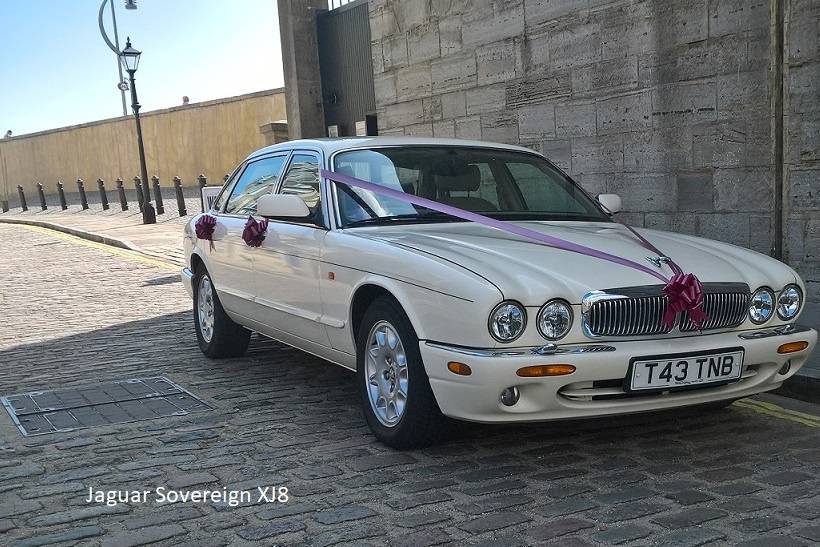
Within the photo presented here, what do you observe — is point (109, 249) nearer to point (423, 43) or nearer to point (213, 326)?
point (423, 43)

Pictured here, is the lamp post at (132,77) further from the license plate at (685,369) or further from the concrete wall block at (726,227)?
the license plate at (685,369)

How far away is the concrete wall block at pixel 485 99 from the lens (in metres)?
11.9

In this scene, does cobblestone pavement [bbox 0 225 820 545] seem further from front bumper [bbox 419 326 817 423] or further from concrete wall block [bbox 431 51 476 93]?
concrete wall block [bbox 431 51 476 93]

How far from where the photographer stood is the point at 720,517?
365cm

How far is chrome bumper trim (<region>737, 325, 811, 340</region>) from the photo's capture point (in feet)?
14.7

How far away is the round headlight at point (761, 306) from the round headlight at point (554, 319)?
103 centimetres

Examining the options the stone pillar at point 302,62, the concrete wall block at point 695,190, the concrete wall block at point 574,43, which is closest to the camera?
the concrete wall block at point 695,190

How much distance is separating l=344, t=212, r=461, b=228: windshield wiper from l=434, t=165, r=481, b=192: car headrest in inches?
11.4

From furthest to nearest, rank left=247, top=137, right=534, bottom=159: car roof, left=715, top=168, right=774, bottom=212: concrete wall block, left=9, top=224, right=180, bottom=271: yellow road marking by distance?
left=9, top=224, right=180, bottom=271: yellow road marking
left=715, top=168, right=774, bottom=212: concrete wall block
left=247, top=137, right=534, bottom=159: car roof

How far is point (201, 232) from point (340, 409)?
220 cm

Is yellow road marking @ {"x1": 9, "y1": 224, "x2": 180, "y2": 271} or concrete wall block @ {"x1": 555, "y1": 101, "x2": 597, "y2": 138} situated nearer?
concrete wall block @ {"x1": 555, "y1": 101, "x2": 597, "y2": 138}

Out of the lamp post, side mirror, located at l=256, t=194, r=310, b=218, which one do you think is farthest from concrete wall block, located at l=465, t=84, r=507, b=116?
the lamp post

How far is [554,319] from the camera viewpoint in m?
4.09

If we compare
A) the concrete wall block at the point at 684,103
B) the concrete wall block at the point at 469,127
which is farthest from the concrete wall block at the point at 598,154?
the concrete wall block at the point at 469,127
